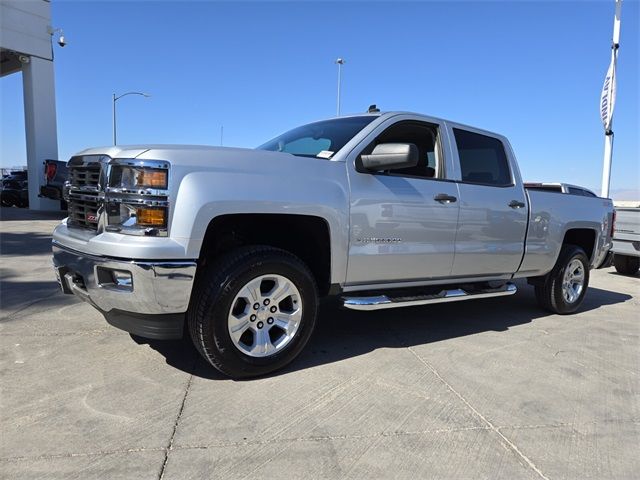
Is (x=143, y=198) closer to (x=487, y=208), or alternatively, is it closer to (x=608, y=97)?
(x=487, y=208)

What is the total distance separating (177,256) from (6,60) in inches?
855

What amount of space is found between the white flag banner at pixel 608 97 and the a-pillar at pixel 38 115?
62.6 ft

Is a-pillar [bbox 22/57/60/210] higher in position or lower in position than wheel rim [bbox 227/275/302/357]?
higher

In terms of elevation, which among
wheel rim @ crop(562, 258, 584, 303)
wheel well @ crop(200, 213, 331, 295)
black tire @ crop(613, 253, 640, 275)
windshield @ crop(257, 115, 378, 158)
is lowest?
black tire @ crop(613, 253, 640, 275)

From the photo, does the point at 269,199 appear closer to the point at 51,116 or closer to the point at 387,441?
the point at 387,441

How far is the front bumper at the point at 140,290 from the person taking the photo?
113 inches

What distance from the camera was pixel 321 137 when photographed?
13.7ft

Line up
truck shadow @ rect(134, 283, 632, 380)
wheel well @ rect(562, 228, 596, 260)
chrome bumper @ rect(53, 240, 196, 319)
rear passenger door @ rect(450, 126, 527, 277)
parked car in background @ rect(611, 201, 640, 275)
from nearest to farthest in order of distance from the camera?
chrome bumper @ rect(53, 240, 196, 319)
truck shadow @ rect(134, 283, 632, 380)
rear passenger door @ rect(450, 126, 527, 277)
wheel well @ rect(562, 228, 596, 260)
parked car in background @ rect(611, 201, 640, 275)

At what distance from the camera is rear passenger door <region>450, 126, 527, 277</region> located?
4.45m

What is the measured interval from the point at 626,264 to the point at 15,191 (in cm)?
2340

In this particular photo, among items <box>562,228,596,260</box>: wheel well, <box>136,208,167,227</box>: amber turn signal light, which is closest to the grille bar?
<box>136,208,167,227</box>: amber turn signal light

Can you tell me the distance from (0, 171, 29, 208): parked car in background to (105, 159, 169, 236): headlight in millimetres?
21797

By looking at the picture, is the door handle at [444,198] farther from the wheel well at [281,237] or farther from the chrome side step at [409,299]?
the wheel well at [281,237]

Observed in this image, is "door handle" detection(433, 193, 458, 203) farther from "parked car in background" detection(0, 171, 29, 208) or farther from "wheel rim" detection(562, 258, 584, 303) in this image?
"parked car in background" detection(0, 171, 29, 208)
